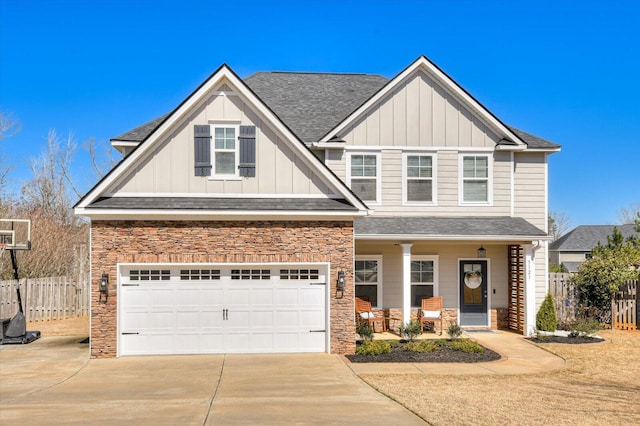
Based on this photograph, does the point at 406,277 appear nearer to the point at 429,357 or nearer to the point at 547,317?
the point at 429,357

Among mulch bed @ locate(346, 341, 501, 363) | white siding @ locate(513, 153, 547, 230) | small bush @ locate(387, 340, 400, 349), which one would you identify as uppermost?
white siding @ locate(513, 153, 547, 230)

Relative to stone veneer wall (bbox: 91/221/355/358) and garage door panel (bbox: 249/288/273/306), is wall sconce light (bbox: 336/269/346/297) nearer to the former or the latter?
stone veneer wall (bbox: 91/221/355/358)

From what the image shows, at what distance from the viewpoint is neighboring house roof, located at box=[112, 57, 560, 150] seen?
60.3 ft

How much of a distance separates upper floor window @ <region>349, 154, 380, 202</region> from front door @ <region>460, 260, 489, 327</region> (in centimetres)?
364

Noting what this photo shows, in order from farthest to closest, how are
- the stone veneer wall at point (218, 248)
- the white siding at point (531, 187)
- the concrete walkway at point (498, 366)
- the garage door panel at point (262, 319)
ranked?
the white siding at point (531, 187), the garage door panel at point (262, 319), the stone veneer wall at point (218, 248), the concrete walkway at point (498, 366)

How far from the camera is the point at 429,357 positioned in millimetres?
14039

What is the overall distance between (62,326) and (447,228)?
13518 millimetres

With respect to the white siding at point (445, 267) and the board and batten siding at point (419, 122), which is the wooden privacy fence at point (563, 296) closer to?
the white siding at point (445, 267)

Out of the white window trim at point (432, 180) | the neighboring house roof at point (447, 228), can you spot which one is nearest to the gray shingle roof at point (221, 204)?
the neighboring house roof at point (447, 228)

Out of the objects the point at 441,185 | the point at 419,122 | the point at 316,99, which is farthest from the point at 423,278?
the point at 316,99

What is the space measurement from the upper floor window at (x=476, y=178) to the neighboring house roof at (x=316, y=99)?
3.12ft

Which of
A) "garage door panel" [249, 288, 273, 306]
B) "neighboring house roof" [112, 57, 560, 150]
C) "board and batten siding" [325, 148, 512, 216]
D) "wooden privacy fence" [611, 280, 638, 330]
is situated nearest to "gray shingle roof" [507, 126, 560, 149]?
"neighboring house roof" [112, 57, 560, 150]

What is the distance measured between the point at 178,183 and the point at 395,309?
7.74m

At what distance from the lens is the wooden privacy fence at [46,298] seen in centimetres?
2112
